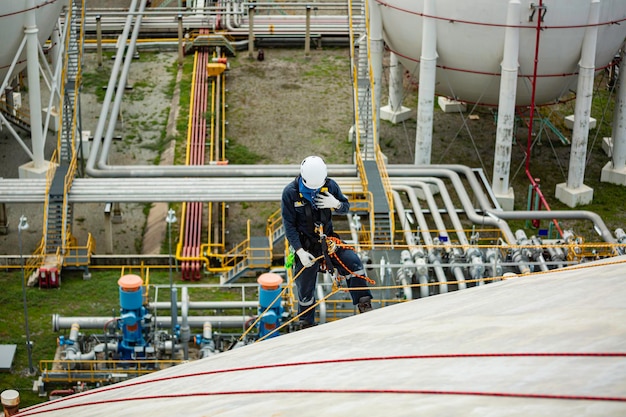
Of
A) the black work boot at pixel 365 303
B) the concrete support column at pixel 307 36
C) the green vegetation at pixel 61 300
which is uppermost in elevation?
the black work boot at pixel 365 303

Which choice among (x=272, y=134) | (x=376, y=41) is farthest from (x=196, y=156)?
(x=376, y=41)

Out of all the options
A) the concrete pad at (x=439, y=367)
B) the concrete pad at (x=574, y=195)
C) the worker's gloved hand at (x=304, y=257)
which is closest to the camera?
the concrete pad at (x=439, y=367)

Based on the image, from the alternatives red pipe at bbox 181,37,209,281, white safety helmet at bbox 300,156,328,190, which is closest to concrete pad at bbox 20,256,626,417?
white safety helmet at bbox 300,156,328,190

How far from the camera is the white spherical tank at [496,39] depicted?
31969 mm

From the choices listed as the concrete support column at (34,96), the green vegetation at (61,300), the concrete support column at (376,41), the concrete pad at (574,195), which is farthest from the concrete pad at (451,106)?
the concrete support column at (34,96)

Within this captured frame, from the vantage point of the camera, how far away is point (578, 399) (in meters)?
7.78

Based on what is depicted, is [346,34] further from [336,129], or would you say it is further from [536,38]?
[536,38]

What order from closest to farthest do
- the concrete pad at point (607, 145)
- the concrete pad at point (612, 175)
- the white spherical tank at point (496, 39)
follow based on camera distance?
the white spherical tank at point (496, 39) < the concrete pad at point (612, 175) < the concrete pad at point (607, 145)

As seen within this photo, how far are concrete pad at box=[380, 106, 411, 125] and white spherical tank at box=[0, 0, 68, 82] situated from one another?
1218 centimetres

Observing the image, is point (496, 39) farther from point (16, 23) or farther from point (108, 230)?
point (16, 23)

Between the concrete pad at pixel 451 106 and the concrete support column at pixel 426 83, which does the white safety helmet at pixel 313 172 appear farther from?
the concrete pad at pixel 451 106

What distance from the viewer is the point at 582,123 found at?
33.7 meters

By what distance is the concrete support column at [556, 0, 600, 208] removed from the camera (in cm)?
3225

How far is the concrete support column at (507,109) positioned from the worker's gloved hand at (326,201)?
609 inches
